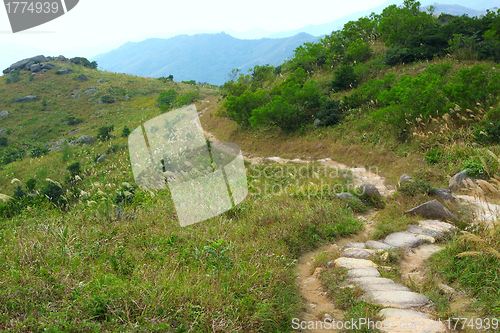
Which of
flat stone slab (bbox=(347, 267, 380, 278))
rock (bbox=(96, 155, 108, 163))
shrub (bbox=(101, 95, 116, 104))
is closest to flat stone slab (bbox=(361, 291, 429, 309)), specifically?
flat stone slab (bbox=(347, 267, 380, 278))

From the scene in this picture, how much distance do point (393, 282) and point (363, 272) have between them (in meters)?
0.35

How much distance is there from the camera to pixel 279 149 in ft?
48.4

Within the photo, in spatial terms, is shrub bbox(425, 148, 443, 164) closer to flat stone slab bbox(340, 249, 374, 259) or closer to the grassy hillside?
the grassy hillside

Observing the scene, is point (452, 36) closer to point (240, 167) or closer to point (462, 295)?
point (240, 167)

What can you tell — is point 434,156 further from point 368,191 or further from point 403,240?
point 403,240

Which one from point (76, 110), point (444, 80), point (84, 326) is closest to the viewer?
point (84, 326)

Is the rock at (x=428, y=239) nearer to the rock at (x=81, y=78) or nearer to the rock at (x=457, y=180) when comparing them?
the rock at (x=457, y=180)

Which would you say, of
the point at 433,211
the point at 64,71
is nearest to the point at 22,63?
the point at 64,71

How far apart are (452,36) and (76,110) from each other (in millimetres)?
41307

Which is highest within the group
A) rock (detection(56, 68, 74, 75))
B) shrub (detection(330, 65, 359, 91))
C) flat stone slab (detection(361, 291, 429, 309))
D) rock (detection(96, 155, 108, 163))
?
rock (detection(56, 68, 74, 75))

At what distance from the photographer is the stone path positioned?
9.08 feet

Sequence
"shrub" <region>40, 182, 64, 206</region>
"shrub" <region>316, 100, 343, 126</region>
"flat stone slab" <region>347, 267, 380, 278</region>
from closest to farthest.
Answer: "flat stone slab" <region>347, 267, 380, 278</region> → "shrub" <region>40, 182, 64, 206</region> → "shrub" <region>316, 100, 343, 126</region>

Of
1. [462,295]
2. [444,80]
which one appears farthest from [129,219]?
[444,80]

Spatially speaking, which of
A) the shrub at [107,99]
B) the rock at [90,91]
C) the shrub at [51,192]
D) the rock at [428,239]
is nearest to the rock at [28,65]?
the rock at [90,91]
